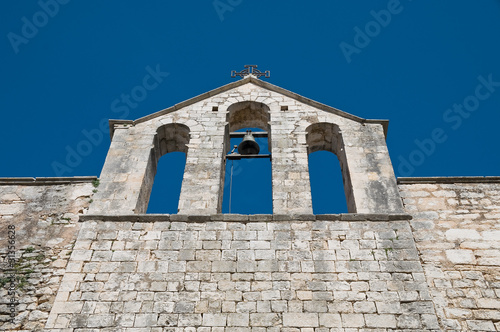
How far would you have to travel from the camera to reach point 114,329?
6.29 metres

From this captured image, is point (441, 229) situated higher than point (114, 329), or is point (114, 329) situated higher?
point (441, 229)

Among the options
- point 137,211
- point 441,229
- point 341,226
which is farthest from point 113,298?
point 441,229

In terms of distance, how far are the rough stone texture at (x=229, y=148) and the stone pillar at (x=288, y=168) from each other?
0.01m

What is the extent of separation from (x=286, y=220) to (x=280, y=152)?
165cm

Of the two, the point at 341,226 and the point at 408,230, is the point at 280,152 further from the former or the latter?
the point at 408,230

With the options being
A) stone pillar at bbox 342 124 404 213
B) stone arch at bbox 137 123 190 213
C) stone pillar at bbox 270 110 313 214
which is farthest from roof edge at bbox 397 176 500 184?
stone arch at bbox 137 123 190 213

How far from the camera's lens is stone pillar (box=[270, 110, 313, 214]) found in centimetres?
789

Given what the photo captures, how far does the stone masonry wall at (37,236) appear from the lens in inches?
262

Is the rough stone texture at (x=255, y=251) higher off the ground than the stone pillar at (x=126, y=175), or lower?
lower

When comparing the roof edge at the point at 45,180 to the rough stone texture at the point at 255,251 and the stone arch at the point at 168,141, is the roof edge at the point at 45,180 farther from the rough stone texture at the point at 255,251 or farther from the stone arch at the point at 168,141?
the stone arch at the point at 168,141

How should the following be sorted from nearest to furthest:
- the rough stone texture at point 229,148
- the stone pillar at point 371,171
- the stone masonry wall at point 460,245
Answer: the stone masonry wall at point 460,245
the stone pillar at point 371,171
the rough stone texture at point 229,148

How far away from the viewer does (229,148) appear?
9.68m

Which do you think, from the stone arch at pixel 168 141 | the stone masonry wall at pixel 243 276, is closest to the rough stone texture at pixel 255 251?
the stone masonry wall at pixel 243 276

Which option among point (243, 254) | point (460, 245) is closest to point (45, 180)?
point (243, 254)
